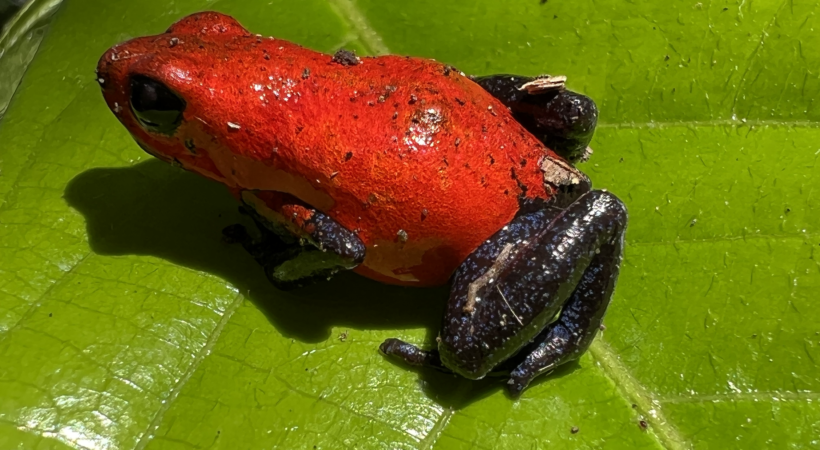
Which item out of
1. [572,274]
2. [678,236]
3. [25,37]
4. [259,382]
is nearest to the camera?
[572,274]

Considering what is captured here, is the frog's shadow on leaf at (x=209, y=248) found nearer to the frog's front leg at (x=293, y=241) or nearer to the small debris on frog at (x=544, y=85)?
the frog's front leg at (x=293, y=241)

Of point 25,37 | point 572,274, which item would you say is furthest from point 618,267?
point 25,37

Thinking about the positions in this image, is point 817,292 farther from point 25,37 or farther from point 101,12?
point 25,37

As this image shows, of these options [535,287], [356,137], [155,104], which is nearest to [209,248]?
[155,104]

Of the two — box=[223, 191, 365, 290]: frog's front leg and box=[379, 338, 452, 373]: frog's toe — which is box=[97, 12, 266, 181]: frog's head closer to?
box=[223, 191, 365, 290]: frog's front leg

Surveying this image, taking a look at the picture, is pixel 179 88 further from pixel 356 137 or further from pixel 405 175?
pixel 405 175

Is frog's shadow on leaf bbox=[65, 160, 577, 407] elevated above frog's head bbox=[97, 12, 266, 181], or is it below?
below

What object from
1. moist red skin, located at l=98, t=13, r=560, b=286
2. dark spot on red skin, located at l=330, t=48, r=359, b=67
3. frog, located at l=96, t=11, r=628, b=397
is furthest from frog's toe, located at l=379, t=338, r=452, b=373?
dark spot on red skin, located at l=330, t=48, r=359, b=67
